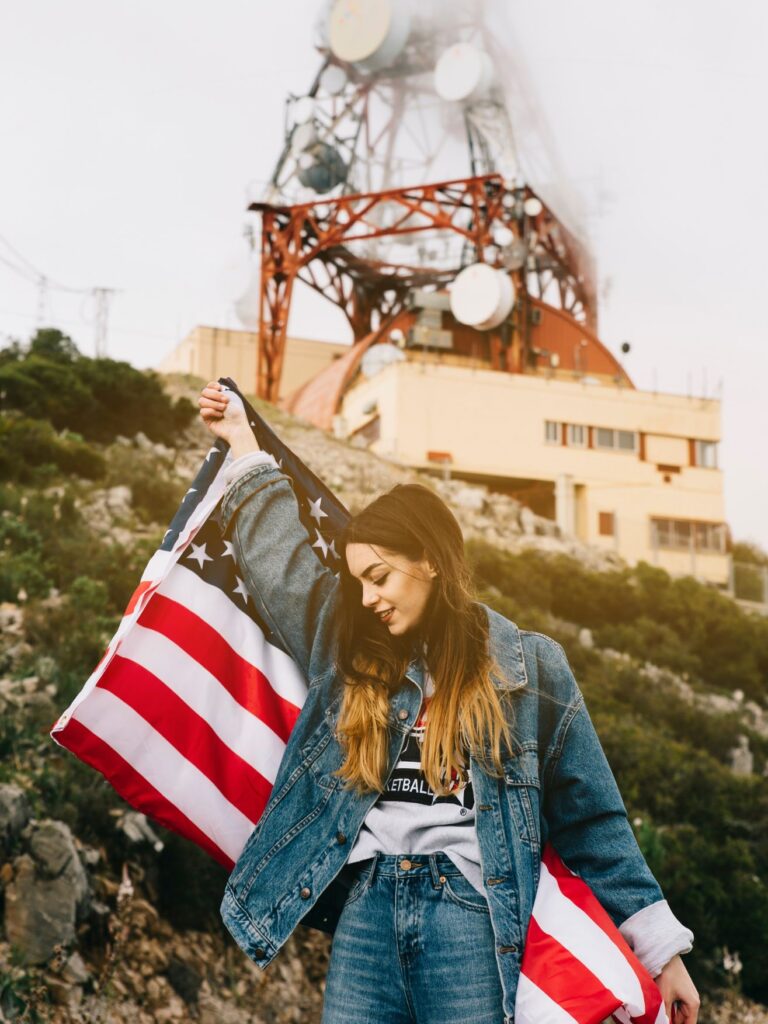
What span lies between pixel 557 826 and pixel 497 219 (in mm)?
33352

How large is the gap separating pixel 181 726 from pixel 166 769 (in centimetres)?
12

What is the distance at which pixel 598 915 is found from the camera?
100 inches

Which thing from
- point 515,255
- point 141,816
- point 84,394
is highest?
point 515,255

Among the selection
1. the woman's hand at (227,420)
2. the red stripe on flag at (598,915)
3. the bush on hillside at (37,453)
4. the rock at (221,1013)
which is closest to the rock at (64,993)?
the rock at (221,1013)

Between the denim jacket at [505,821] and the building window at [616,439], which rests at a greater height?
the building window at [616,439]

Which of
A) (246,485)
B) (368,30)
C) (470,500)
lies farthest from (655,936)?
(368,30)

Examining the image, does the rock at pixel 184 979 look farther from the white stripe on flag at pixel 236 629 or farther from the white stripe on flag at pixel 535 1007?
the white stripe on flag at pixel 535 1007

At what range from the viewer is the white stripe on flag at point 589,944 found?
2.44 metres

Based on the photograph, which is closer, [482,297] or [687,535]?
[687,535]

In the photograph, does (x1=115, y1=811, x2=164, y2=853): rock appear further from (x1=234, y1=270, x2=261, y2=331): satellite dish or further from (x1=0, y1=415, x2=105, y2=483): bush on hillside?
(x1=234, y1=270, x2=261, y2=331): satellite dish

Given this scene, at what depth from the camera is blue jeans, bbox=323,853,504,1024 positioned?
2455mm

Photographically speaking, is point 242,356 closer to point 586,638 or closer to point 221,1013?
point 586,638

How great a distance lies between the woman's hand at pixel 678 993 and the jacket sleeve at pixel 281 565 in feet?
3.48

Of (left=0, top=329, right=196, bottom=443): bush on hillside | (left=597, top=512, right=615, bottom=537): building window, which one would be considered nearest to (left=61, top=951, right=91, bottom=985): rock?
(left=0, top=329, right=196, bottom=443): bush on hillside
